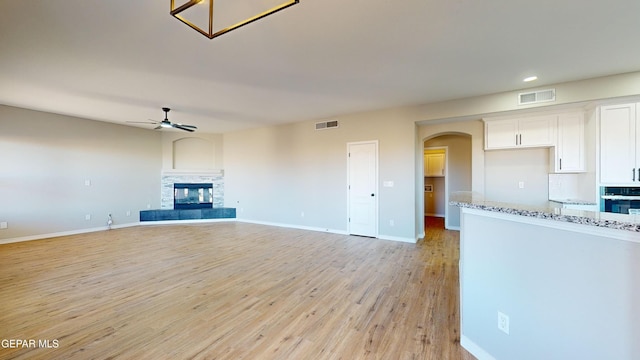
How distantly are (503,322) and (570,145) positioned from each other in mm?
3965

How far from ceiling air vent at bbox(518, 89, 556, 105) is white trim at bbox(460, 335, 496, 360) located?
3889 mm

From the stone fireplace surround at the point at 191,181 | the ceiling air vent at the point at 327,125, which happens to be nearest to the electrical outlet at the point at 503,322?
the ceiling air vent at the point at 327,125

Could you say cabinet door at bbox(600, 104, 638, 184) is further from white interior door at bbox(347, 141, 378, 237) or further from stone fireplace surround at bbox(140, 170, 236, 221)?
stone fireplace surround at bbox(140, 170, 236, 221)

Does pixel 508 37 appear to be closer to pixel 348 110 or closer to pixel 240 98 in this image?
pixel 348 110

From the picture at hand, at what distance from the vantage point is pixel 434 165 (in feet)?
26.9

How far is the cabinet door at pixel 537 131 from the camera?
13.7ft

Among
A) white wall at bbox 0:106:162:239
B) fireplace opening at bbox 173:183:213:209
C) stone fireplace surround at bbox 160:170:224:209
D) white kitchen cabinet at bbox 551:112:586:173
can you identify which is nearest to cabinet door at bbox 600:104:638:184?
white kitchen cabinet at bbox 551:112:586:173

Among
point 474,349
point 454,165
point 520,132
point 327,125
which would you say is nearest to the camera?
point 474,349

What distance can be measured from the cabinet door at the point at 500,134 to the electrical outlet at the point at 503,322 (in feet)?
12.5

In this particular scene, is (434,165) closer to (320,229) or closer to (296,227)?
(320,229)

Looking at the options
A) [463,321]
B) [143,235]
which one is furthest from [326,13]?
[143,235]

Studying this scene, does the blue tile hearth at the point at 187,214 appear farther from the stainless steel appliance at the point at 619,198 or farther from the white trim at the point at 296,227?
the stainless steel appliance at the point at 619,198

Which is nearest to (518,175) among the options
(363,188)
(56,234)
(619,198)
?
(619,198)

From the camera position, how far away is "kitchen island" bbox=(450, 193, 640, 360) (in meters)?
1.11
